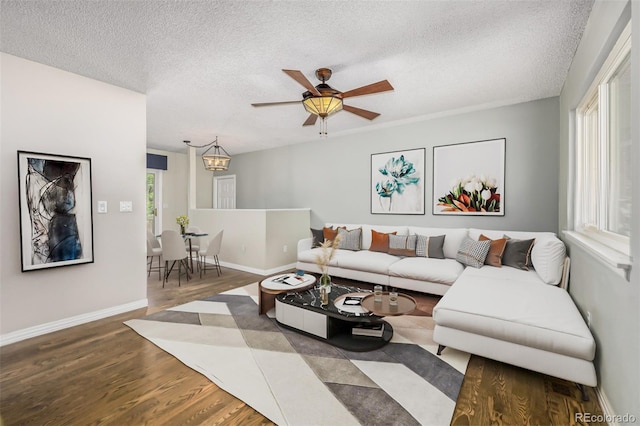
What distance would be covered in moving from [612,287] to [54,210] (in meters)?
4.49

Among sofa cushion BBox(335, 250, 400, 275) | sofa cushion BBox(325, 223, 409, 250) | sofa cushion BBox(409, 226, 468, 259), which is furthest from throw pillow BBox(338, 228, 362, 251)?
sofa cushion BBox(409, 226, 468, 259)

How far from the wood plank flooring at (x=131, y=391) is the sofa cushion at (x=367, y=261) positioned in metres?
2.02

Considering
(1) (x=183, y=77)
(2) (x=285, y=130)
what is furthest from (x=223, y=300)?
(2) (x=285, y=130)

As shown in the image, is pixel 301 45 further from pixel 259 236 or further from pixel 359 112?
pixel 259 236

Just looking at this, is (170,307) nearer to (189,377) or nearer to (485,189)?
(189,377)

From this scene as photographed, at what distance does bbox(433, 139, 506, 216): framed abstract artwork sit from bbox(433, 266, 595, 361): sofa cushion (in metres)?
1.57

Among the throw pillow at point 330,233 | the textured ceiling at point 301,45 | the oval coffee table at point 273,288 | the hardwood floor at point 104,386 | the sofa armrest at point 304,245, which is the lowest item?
the hardwood floor at point 104,386

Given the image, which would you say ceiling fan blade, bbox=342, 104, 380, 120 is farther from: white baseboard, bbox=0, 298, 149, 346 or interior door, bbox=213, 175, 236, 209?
interior door, bbox=213, 175, 236, 209

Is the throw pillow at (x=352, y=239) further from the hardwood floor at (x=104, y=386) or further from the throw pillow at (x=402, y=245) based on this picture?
the hardwood floor at (x=104, y=386)

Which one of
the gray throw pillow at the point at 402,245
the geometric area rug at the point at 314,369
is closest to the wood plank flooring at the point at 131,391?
the geometric area rug at the point at 314,369

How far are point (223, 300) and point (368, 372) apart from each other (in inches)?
90.1

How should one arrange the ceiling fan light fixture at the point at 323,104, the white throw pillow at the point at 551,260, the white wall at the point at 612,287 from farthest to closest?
the white throw pillow at the point at 551,260
the ceiling fan light fixture at the point at 323,104
the white wall at the point at 612,287

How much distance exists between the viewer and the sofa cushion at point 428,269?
3.63m

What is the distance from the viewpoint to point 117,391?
200cm
